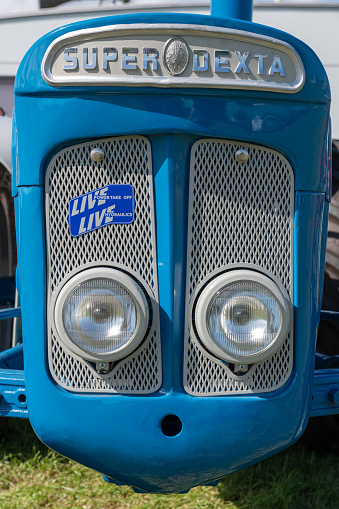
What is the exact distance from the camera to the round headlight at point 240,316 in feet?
Result: 4.32

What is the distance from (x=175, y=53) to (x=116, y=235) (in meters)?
0.47

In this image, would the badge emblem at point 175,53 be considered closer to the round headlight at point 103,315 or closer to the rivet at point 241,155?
the rivet at point 241,155

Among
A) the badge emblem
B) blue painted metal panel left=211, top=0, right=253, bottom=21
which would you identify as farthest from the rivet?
blue painted metal panel left=211, top=0, right=253, bottom=21

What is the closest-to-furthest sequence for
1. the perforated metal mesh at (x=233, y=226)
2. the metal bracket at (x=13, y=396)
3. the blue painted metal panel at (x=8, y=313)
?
the perforated metal mesh at (x=233, y=226) < the metal bracket at (x=13, y=396) < the blue painted metal panel at (x=8, y=313)

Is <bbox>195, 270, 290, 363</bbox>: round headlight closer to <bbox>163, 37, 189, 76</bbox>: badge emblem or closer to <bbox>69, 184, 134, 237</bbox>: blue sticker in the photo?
<bbox>69, 184, 134, 237</bbox>: blue sticker

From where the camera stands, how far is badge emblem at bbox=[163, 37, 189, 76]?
1268 millimetres

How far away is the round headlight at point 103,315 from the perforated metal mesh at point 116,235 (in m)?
0.05

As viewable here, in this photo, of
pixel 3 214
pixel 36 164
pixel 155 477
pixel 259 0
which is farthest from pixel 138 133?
pixel 259 0

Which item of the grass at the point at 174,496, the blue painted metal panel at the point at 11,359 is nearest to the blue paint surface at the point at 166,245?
the blue painted metal panel at the point at 11,359

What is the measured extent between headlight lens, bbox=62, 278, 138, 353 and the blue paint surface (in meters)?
0.10

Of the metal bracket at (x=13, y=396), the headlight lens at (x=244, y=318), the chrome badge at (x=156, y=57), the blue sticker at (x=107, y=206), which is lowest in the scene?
the metal bracket at (x=13, y=396)

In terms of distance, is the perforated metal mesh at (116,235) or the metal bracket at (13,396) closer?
the perforated metal mesh at (116,235)

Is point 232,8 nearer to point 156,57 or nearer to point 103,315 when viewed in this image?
point 156,57

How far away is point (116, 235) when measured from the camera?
4.46ft
